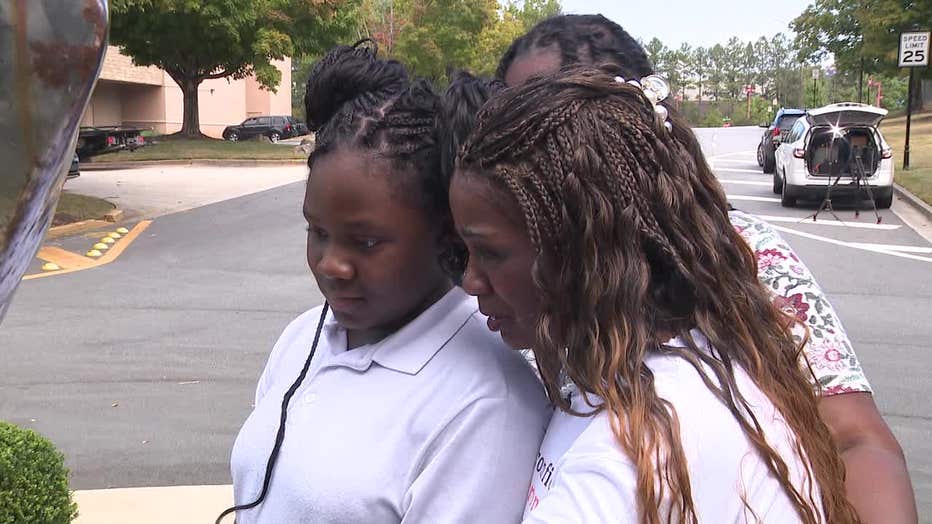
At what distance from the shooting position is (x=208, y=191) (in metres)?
16.6

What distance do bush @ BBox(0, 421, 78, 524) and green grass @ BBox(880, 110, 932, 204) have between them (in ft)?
43.3

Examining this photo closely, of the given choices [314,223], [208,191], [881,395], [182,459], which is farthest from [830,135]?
[314,223]

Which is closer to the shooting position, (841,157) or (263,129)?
(841,157)

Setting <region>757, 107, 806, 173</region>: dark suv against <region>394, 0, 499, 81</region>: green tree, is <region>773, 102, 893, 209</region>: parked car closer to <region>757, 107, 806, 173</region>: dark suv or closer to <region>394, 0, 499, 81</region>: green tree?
<region>757, 107, 806, 173</region>: dark suv

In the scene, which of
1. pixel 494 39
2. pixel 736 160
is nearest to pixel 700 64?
pixel 494 39

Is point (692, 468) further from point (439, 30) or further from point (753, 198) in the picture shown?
point (439, 30)

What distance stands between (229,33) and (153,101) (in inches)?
681

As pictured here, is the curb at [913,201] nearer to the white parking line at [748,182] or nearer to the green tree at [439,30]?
the white parking line at [748,182]

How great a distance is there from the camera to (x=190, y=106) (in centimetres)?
2911

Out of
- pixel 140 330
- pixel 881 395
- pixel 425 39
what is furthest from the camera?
pixel 425 39

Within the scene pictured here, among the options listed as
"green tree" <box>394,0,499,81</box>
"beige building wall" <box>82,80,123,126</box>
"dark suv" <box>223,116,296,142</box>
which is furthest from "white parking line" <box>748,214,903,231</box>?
"beige building wall" <box>82,80,123,126</box>

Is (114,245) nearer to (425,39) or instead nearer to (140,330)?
(140,330)

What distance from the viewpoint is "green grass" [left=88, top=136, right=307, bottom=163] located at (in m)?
23.5

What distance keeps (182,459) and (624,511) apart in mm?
3721
